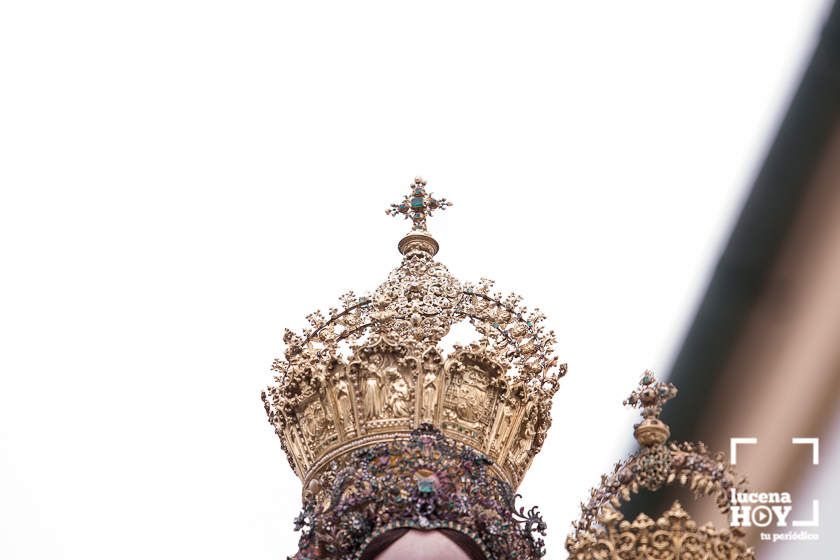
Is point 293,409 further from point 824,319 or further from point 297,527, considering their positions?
point 824,319

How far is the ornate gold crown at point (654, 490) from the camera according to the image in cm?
553

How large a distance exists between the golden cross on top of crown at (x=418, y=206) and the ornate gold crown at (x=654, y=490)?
7.90ft

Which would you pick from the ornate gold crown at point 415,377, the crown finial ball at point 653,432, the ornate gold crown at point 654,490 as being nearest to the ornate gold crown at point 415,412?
the ornate gold crown at point 415,377

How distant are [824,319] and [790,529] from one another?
0.88 metres

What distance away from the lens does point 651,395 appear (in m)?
5.93

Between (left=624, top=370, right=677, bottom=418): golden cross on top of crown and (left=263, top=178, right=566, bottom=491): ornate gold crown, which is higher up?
(left=263, top=178, right=566, bottom=491): ornate gold crown

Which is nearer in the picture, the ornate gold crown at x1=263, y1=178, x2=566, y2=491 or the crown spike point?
the crown spike point

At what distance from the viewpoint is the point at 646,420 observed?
19.7 ft

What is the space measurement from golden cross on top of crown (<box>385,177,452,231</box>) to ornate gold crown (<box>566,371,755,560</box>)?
241cm

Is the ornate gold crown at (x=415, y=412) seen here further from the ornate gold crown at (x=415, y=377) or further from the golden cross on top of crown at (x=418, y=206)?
the golden cross on top of crown at (x=418, y=206)

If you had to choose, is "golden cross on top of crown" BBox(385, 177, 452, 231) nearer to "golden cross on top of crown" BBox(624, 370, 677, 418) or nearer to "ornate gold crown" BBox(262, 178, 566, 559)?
"ornate gold crown" BBox(262, 178, 566, 559)

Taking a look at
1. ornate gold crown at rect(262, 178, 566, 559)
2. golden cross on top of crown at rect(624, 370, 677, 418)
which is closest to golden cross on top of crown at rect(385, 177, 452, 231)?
ornate gold crown at rect(262, 178, 566, 559)

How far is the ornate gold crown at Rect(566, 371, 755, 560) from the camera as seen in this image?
218 inches

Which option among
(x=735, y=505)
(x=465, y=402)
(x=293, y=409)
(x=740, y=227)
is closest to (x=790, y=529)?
(x=735, y=505)
